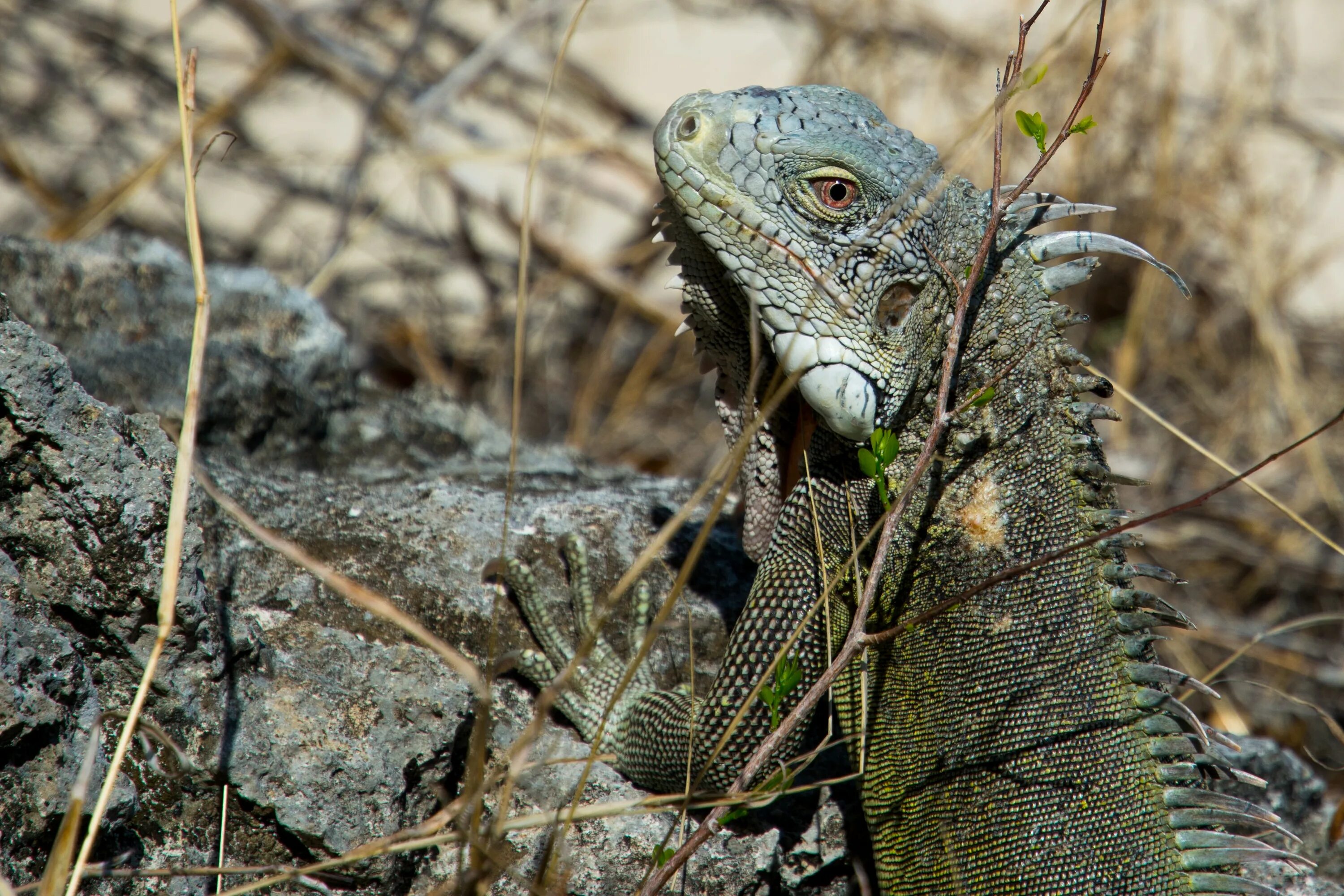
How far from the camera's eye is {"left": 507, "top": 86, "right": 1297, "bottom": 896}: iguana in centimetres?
256

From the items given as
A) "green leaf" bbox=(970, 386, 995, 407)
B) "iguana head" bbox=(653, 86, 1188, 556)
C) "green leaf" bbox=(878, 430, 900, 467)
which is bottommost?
"green leaf" bbox=(878, 430, 900, 467)

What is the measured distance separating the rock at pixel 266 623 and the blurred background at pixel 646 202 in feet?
5.51

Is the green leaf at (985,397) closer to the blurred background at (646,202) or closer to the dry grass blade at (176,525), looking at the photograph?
the dry grass blade at (176,525)

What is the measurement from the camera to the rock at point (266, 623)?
2.33 m

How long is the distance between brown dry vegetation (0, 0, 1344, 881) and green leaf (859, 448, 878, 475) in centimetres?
321

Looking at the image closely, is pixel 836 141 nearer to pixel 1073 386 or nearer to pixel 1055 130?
pixel 1073 386

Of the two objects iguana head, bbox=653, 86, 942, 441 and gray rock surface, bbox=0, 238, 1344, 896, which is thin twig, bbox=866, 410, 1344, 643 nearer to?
iguana head, bbox=653, 86, 942, 441

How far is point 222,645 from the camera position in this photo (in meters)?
2.55

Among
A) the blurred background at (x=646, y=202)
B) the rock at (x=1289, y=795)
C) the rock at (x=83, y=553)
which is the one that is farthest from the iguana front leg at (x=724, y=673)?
the blurred background at (x=646, y=202)

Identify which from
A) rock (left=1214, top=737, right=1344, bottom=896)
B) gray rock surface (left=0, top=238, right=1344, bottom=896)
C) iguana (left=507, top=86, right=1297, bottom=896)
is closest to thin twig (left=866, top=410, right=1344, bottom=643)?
iguana (left=507, top=86, right=1297, bottom=896)

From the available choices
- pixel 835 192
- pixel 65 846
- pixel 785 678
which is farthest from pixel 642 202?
pixel 65 846

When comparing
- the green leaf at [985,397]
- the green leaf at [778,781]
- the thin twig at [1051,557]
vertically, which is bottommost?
the green leaf at [778,781]

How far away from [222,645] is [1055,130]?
5366mm

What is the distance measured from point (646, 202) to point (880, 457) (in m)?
5.60
